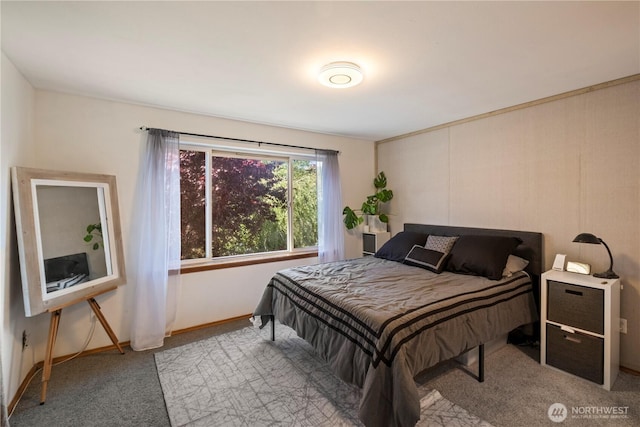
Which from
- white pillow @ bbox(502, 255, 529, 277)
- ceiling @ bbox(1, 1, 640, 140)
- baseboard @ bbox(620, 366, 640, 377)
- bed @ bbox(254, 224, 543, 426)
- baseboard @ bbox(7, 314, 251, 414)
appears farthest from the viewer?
white pillow @ bbox(502, 255, 529, 277)

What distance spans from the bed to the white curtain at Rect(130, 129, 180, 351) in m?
1.00

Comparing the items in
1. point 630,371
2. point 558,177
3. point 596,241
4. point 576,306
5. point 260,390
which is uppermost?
point 558,177

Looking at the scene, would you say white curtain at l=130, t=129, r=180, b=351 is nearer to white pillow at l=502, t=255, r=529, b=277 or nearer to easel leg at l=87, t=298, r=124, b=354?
easel leg at l=87, t=298, r=124, b=354

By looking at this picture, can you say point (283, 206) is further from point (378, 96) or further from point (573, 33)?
point (573, 33)

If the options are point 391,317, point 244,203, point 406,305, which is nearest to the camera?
point 391,317

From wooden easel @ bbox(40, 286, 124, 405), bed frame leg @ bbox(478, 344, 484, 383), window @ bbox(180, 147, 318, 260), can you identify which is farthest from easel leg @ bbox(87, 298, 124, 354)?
bed frame leg @ bbox(478, 344, 484, 383)

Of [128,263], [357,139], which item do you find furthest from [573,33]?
[128,263]

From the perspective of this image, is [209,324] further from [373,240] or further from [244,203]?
[373,240]

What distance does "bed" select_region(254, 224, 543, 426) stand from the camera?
159cm

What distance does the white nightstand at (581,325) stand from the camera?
208cm

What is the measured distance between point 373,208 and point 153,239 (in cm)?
Result: 283

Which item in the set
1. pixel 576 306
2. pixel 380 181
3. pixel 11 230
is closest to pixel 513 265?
pixel 576 306

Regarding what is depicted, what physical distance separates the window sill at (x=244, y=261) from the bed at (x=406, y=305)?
2.61 ft

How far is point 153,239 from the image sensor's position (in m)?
2.82
